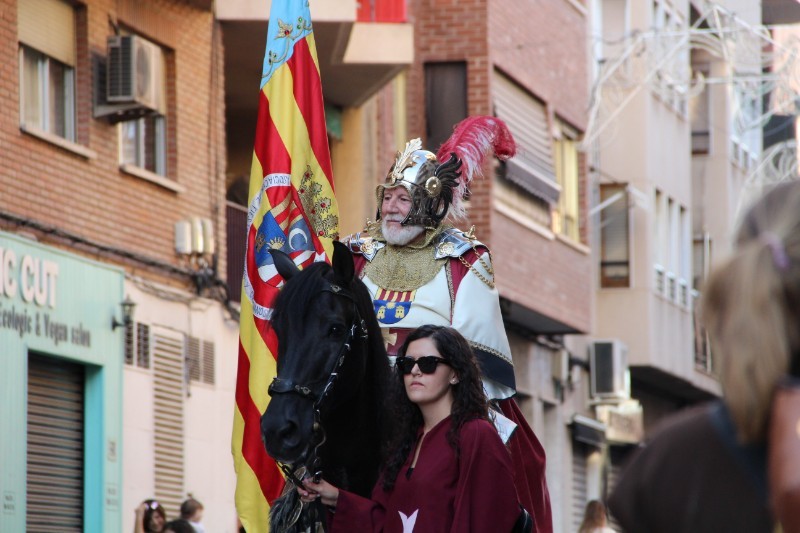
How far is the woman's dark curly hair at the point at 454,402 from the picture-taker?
21.6ft

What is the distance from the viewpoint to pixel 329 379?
653 cm

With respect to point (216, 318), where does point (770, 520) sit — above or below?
below

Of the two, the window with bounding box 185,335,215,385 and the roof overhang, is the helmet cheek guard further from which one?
the roof overhang

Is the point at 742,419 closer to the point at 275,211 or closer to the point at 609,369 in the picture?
the point at 275,211

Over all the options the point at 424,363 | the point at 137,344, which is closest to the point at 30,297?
the point at 137,344

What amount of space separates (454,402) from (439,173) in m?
2.09

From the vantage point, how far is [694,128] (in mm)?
38188

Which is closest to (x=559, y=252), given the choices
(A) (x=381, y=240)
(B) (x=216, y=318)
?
(B) (x=216, y=318)

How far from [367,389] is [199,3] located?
11992 mm

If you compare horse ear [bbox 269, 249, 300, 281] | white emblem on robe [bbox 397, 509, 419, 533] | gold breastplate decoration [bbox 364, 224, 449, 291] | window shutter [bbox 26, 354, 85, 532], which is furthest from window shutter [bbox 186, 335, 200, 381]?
white emblem on robe [bbox 397, 509, 419, 533]

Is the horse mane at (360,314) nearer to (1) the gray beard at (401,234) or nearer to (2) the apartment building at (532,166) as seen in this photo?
(1) the gray beard at (401,234)

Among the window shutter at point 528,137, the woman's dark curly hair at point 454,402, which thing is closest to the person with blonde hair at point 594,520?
the woman's dark curly hair at point 454,402

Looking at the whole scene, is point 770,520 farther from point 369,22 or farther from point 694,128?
point 694,128

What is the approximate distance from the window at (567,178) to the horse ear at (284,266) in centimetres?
2001
